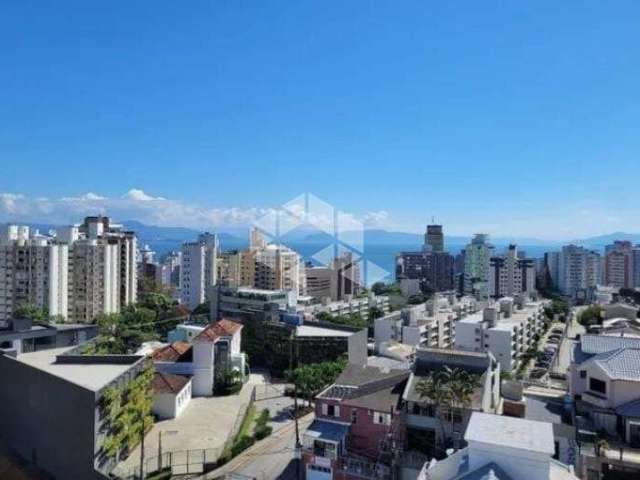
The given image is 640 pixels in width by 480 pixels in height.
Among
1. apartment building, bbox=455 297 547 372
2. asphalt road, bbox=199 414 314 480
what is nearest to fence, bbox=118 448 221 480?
asphalt road, bbox=199 414 314 480

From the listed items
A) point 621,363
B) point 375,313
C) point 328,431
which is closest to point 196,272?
point 375,313

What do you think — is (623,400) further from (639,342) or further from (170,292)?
(170,292)

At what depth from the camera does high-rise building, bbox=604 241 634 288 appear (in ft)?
198

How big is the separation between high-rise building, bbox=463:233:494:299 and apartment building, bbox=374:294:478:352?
26.6 m

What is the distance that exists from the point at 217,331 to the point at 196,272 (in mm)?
25770

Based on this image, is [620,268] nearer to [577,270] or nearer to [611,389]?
[577,270]

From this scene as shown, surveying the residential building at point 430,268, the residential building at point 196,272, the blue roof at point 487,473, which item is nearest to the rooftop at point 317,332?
the blue roof at point 487,473

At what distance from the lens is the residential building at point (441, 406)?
11562mm

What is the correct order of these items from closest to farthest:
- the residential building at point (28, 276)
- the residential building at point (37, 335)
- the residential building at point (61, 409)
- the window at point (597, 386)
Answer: the residential building at point (61, 409) < the window at point (597, 386) < the residential building at point (37, 335) < the residential building at point (28, 276)

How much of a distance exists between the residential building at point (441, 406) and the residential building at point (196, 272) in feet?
111

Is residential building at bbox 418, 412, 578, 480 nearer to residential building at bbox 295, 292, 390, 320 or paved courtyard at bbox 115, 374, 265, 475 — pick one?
paved courtyard at bbox 115, 374, 265, 475

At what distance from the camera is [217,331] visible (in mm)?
19812

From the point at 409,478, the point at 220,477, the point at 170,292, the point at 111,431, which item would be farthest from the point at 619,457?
the point at 170,292

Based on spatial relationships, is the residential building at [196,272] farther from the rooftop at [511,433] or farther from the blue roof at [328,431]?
the rooftop at [511,433]
